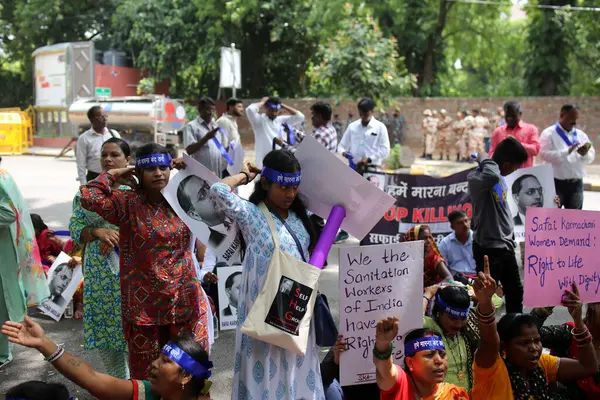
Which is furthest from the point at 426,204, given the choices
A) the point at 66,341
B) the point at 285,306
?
the point at 285,306

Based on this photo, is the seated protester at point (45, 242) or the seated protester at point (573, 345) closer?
the seated protester at point (573, 345)

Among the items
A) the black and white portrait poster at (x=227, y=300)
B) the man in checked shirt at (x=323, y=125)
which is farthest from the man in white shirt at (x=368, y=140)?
the black and white portrait poster at (x=227, y=300)

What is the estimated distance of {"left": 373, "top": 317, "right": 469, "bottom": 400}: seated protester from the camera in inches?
123

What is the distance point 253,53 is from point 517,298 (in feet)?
83.6

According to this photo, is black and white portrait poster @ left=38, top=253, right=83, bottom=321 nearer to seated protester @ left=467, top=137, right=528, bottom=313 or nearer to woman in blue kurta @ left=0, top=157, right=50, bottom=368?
woman in blue kurta @ left=0, top=157, right=50, bottom=368

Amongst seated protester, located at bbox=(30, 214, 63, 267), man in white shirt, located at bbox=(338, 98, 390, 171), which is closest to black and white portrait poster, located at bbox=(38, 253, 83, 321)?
seated protester, located at bbox=(30, 214, 63, 267)

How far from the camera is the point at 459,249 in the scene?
638cm

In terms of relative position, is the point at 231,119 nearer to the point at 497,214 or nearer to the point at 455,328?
the point at 497,214

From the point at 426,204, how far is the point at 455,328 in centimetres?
444

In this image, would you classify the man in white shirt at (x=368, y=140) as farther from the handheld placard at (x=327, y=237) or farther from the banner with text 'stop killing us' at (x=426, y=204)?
the handheld placard at (x=327, y=237)

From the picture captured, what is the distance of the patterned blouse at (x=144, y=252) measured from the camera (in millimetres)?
3631

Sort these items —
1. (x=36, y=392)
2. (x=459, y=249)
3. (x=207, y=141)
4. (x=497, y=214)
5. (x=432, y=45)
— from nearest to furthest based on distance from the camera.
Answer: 1. (x=36, y=392)
2. (x=497, y=214)
3. (x=459, y=249)
4. (x=207, y=141)
5. (x=432, y=45)

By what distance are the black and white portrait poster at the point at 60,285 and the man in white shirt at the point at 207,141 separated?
8.65 ft

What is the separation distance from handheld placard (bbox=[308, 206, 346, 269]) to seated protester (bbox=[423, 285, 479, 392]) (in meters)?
0.74
